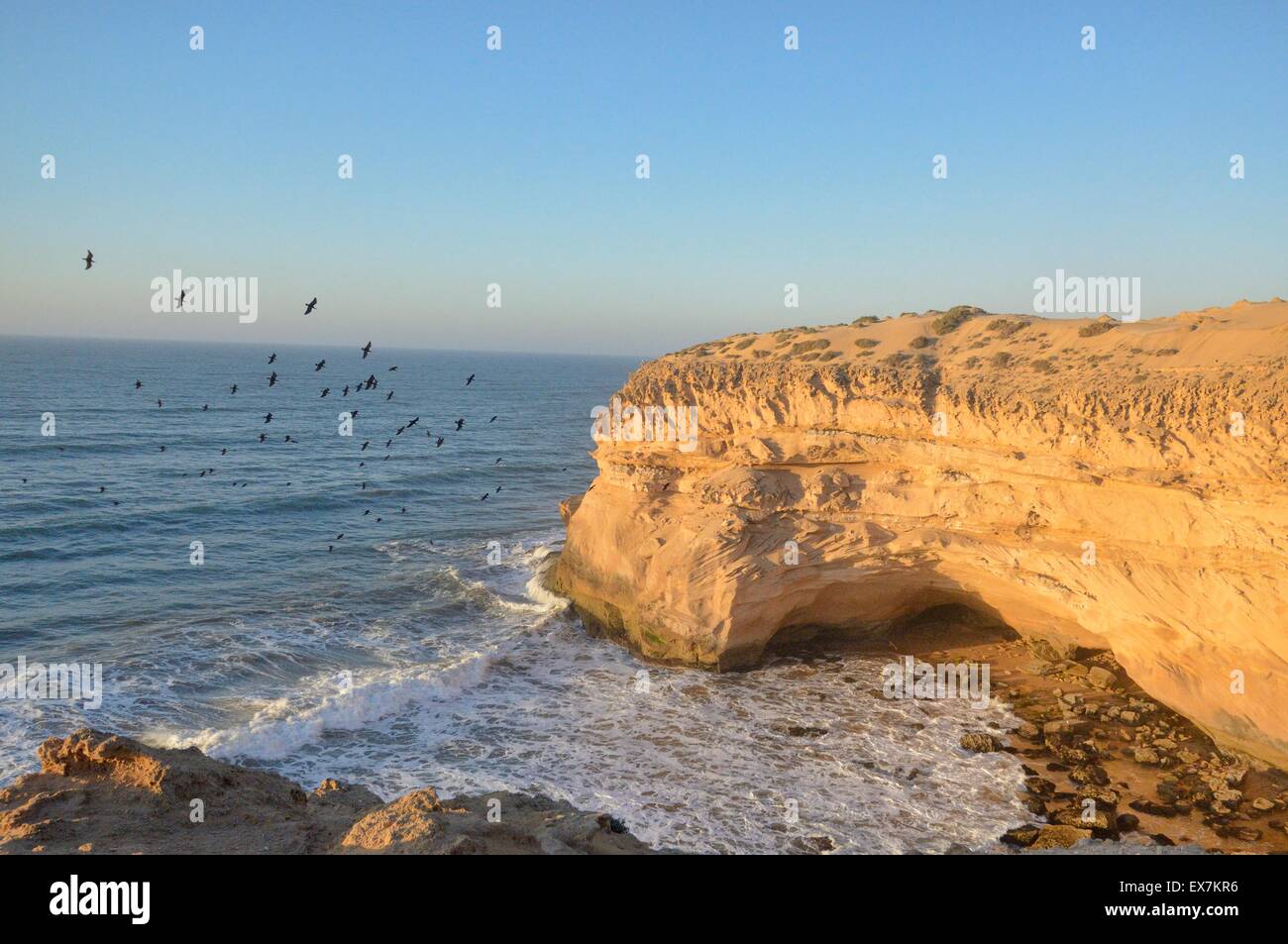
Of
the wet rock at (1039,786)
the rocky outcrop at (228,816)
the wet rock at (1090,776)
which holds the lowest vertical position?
the wet rock at (1039,786)

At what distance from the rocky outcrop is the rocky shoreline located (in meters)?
9.73

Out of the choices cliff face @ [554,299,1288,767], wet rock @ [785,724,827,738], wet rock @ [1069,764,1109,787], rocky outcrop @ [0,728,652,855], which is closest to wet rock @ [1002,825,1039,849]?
wet rock @ [1069,764,1109,787]

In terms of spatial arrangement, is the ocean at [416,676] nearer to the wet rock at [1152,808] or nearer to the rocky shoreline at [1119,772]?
the rocky shoreline at [1119,772]

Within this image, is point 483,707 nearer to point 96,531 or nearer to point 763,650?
point 763,650

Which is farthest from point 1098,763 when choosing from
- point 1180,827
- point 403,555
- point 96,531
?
point 96,531

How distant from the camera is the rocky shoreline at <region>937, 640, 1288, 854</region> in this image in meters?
14.9

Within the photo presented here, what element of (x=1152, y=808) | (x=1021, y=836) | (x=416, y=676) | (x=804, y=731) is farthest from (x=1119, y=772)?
(x=416, y=676)

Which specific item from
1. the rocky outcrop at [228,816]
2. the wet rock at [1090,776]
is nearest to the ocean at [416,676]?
the wet rock at [1090,776]

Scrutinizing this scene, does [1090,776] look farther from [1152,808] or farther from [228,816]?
[228,816]

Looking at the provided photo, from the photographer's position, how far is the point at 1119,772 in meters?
17.2

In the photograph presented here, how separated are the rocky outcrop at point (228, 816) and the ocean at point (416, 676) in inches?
271

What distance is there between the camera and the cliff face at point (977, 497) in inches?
671

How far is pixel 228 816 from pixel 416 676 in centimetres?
1400

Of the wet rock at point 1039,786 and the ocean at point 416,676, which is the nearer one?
the wet rock at point 1039,786
